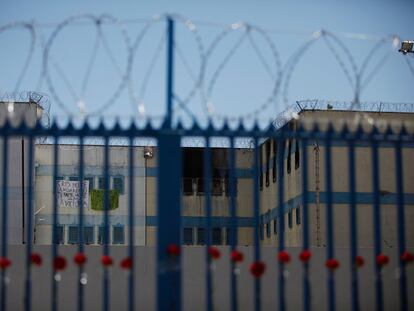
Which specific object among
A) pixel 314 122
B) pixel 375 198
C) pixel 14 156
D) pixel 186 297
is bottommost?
pixel 186 297

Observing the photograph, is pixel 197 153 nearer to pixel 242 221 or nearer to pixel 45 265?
pixel 242 221

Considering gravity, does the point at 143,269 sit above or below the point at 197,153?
below

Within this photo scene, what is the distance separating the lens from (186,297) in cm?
1483

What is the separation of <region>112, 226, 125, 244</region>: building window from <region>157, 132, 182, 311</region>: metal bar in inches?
1162

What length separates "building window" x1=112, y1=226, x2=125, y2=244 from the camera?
118 ft

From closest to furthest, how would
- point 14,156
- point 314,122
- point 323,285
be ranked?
point 314,122 → point 323,285 → point 14,156

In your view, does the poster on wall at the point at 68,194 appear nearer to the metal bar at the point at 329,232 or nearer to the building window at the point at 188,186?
the building window at the point at 188,186

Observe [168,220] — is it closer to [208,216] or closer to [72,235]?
[208,216]

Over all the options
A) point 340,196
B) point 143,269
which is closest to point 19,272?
point 143,269

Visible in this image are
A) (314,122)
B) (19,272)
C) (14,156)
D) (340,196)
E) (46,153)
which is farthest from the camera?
(46,153)

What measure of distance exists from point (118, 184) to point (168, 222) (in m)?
29.9

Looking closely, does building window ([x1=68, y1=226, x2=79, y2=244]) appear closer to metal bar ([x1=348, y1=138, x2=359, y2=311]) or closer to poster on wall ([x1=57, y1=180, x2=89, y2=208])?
poster on wall ([x1=57, y1=180, x2=89, y2=208])

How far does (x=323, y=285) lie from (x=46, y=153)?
23474 millimetres

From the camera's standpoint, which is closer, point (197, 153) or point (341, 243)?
point (341, 243)
